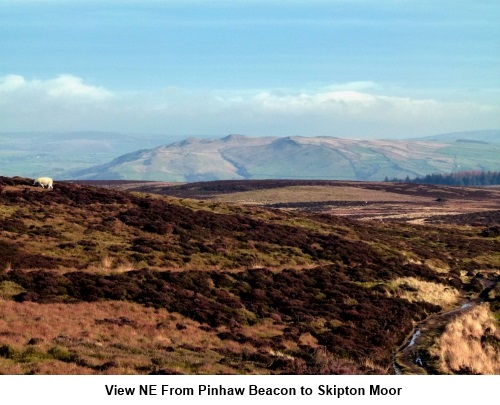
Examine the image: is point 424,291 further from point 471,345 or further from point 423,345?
point 423,345

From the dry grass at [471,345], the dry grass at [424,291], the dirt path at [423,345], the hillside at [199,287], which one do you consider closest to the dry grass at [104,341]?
the hillside at [199,287]

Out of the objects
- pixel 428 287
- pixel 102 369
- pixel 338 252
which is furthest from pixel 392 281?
pixel 102 369

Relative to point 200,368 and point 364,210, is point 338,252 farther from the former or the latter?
point 364,210

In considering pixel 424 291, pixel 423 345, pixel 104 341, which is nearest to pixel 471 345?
pixel 423 345

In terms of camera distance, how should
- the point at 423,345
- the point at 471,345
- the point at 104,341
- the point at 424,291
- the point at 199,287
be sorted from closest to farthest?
the point at 104,341 → the point at 471,345 → the point at 423,345 → the point at 199,287 → the point at 424,291

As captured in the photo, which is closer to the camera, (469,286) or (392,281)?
(392,281)

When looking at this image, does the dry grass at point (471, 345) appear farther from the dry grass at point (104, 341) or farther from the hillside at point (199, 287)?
the dry grass at point (104, 341)
